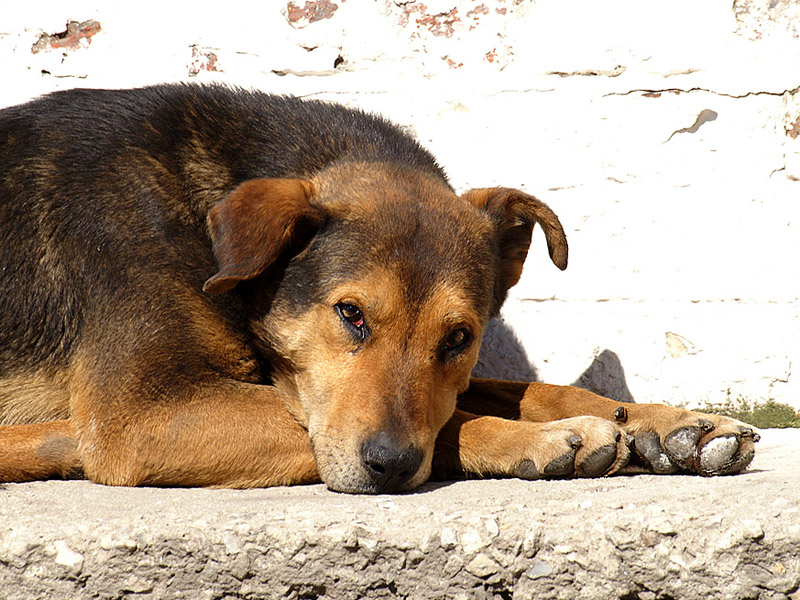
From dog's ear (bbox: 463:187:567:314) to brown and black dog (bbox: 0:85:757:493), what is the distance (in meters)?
0.02

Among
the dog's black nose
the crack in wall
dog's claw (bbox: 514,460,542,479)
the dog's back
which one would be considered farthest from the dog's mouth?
the crack in wall

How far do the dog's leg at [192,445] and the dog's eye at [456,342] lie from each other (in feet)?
2.13

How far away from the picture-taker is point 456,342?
11.7 ft

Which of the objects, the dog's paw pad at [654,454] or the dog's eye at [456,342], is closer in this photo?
the dog's paw pad at [654,454]

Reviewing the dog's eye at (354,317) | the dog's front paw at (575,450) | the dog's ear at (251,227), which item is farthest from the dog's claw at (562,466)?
the dog's ear at (251,227)

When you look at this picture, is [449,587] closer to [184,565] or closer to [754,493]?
[184,565]

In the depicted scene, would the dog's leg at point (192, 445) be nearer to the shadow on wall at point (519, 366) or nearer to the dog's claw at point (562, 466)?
the dog's claw at point (562, 466)

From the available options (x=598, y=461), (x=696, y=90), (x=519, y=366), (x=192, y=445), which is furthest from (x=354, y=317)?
(x=696, y=90)

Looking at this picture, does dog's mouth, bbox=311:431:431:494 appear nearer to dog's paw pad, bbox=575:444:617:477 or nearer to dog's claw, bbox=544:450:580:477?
dog's claw, bbox=544:450:580:477

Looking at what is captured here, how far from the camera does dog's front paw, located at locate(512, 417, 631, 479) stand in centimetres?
329

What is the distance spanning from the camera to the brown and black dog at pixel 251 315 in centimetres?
333

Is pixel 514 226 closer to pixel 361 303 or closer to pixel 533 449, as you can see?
pixel 361 303

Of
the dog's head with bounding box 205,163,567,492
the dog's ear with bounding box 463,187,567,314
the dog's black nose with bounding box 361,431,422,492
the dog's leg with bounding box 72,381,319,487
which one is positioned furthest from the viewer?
the dog's ear with bounding box 463,187,567,314

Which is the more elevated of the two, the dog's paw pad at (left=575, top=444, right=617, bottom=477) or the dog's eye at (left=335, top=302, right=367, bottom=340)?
the dog's eye at (left=335, top=302, right=367, bottom=340)
